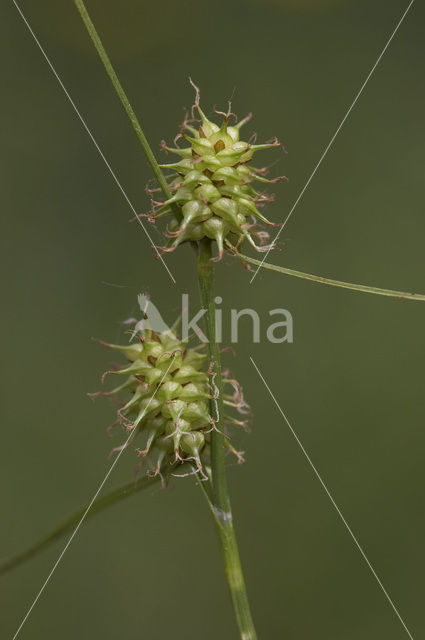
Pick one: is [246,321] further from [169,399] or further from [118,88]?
[118,88]

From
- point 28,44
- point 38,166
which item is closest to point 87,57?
point 28,44

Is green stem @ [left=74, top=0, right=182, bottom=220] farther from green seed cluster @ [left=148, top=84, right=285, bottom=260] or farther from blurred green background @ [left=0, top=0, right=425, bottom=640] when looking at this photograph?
blurred green background @ [left=0, top=0, right=425, bottom=640]

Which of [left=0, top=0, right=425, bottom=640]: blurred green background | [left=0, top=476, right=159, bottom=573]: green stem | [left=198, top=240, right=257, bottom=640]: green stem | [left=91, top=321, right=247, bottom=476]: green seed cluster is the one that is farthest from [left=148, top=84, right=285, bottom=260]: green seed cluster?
[left=0, top=0, right=425, bottom=640]: blurred green background

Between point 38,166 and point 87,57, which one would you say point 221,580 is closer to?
point 38,166

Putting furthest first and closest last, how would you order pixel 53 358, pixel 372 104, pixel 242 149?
pixel 372 104
pixel 53 358
pixel 242 149

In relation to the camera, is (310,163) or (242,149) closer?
(242,149)

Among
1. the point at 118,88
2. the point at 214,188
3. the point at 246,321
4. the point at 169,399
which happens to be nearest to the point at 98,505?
the point at 169,399
